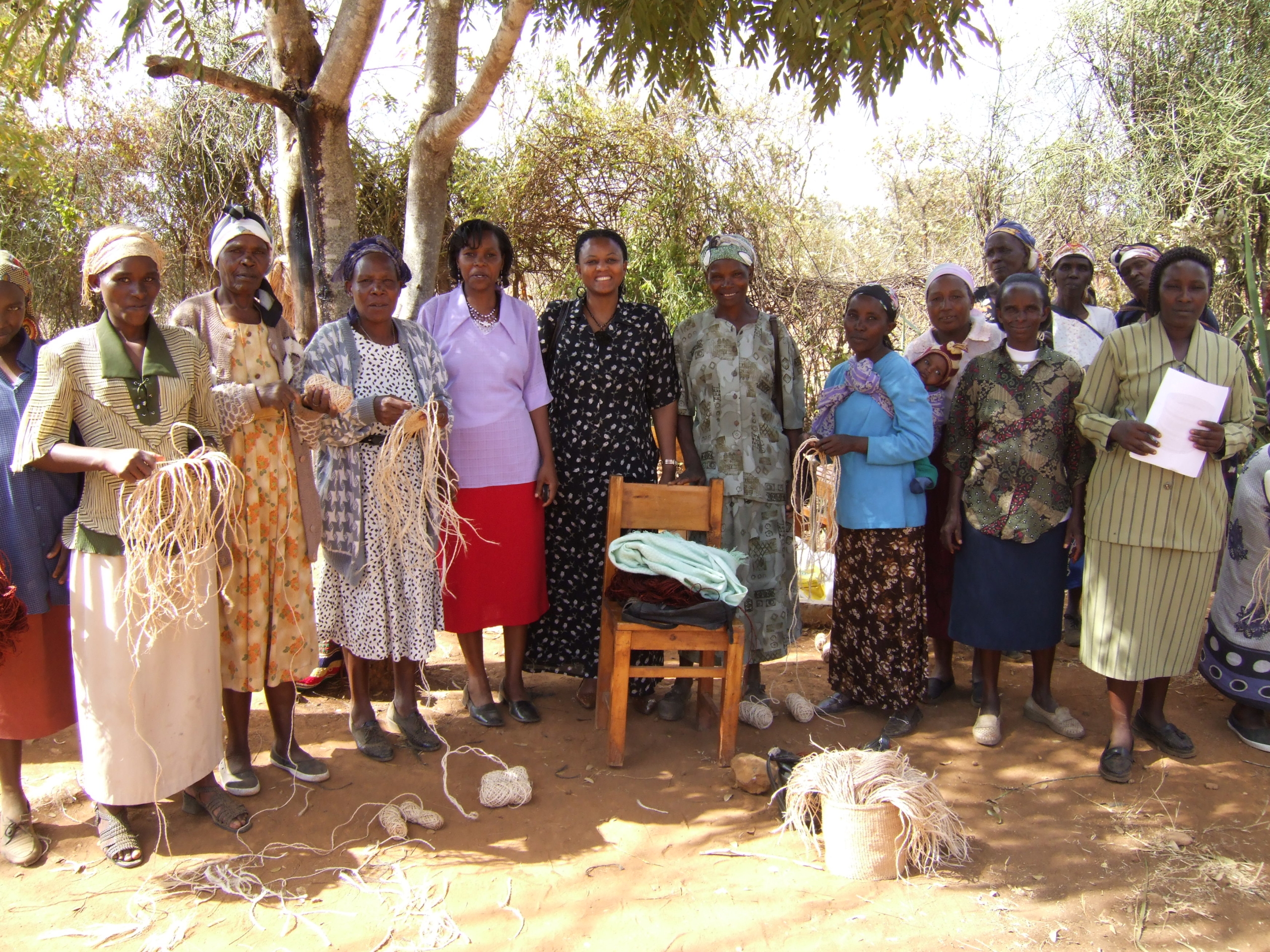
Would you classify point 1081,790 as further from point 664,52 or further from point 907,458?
point 664,52

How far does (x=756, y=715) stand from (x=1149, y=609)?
168cm

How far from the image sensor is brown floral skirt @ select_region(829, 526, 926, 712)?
383cm

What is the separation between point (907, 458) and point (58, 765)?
3.73 meters

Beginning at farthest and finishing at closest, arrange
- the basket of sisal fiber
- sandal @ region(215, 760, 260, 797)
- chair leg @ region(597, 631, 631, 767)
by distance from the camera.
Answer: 1. chair leg @ region(597, 631, 631, 767)
2. sandal @ region(215, 760, 260, 797)
3. the basket of sisal fiber

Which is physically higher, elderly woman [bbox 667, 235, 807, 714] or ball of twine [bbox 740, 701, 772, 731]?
elderly woman [bbox 667, 235, 807, 714]

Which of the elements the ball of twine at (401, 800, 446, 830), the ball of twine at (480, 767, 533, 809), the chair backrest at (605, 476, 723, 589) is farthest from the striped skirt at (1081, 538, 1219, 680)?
the ball of twine at (401, 800, 446, 830)

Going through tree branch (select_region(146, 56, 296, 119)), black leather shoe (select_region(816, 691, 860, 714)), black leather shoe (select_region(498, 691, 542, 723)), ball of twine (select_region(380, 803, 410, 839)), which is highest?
tree branch (select_region(146, 56, 296, 119))

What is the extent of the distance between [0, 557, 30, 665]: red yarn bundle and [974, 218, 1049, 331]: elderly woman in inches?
168

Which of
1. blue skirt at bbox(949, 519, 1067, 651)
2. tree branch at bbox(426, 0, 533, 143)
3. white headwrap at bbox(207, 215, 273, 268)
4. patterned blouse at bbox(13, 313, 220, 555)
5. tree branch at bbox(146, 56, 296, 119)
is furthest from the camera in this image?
tree branch at bbox(426, 0, 533, 143)

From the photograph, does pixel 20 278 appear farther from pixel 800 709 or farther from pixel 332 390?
pixel 800 709

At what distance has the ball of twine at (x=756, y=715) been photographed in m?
3.99

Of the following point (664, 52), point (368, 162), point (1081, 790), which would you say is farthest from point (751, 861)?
point (368, 162)

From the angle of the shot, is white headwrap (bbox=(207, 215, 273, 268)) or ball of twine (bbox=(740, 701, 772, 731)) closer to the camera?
white headwrap (bbox=(207, 215, 273, 268))

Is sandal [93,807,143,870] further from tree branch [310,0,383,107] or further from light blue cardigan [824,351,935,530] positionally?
tree branch [310,0,383,107]
